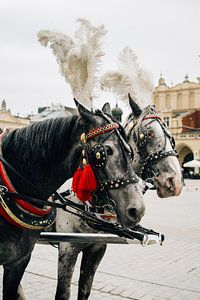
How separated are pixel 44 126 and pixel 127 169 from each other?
64 cm

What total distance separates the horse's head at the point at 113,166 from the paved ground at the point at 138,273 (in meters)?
2.51

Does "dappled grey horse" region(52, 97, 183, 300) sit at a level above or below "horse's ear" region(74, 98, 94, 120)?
below

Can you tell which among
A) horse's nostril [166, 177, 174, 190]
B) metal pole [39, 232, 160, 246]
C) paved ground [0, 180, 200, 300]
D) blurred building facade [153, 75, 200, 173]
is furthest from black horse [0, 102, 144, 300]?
blurred building facade [153, 75, 200, 173]

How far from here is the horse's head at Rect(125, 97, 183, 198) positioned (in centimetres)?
321

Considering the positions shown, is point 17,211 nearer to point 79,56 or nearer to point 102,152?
point 102,152

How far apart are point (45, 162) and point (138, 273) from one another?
3.37 meters

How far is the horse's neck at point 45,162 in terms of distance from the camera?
2.35 metres

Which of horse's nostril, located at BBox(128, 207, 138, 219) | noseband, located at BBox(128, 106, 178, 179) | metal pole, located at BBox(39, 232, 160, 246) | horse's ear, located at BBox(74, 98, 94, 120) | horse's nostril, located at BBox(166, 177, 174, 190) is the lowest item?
metal pole, located at BBox(39, 232, 160, 246)

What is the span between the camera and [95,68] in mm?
3000

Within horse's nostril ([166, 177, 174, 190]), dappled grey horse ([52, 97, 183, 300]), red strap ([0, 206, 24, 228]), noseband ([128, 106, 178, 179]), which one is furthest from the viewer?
noseband ([128, 106, 178, 179])

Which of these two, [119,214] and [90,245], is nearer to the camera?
[119,214]

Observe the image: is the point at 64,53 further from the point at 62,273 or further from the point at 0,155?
the point at 62,273

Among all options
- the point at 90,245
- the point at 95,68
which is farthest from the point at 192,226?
the point at 95,68

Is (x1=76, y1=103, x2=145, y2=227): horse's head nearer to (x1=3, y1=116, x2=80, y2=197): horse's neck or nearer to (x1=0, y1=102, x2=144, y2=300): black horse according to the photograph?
(x1=0, y1=102, x2=144, y2=300): black horse
